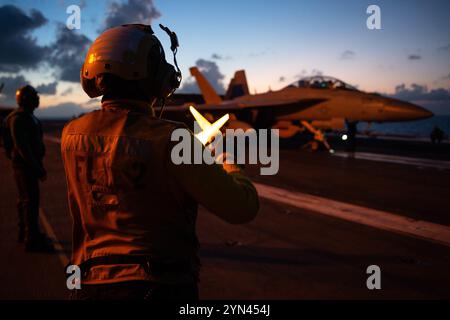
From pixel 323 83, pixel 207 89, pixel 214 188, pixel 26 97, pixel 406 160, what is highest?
pixel 207 89

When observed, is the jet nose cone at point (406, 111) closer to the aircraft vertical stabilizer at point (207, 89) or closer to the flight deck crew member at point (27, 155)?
the flight deck crew member at point (27, 155)

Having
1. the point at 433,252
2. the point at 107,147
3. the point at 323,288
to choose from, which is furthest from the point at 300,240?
the point at 107,147

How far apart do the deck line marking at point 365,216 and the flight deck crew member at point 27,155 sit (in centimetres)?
447

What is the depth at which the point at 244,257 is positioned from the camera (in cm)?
417

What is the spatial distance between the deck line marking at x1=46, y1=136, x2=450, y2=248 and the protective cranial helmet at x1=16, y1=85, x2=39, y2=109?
15.6 ft

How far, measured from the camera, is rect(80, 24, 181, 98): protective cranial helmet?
61.9 inches

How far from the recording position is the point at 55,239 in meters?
4.75

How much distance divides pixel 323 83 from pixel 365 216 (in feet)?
37.8

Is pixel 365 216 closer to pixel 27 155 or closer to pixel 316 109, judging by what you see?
pixel 27 155

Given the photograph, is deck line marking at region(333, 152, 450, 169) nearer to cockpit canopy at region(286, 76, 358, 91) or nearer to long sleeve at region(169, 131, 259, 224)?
cockpit canopy at region(286, 76, 358, 91)

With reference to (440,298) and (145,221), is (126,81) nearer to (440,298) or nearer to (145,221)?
(145,221)

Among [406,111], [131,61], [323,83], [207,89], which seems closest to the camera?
[131,61]

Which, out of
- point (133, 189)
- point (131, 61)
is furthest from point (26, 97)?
point (133, 189)
